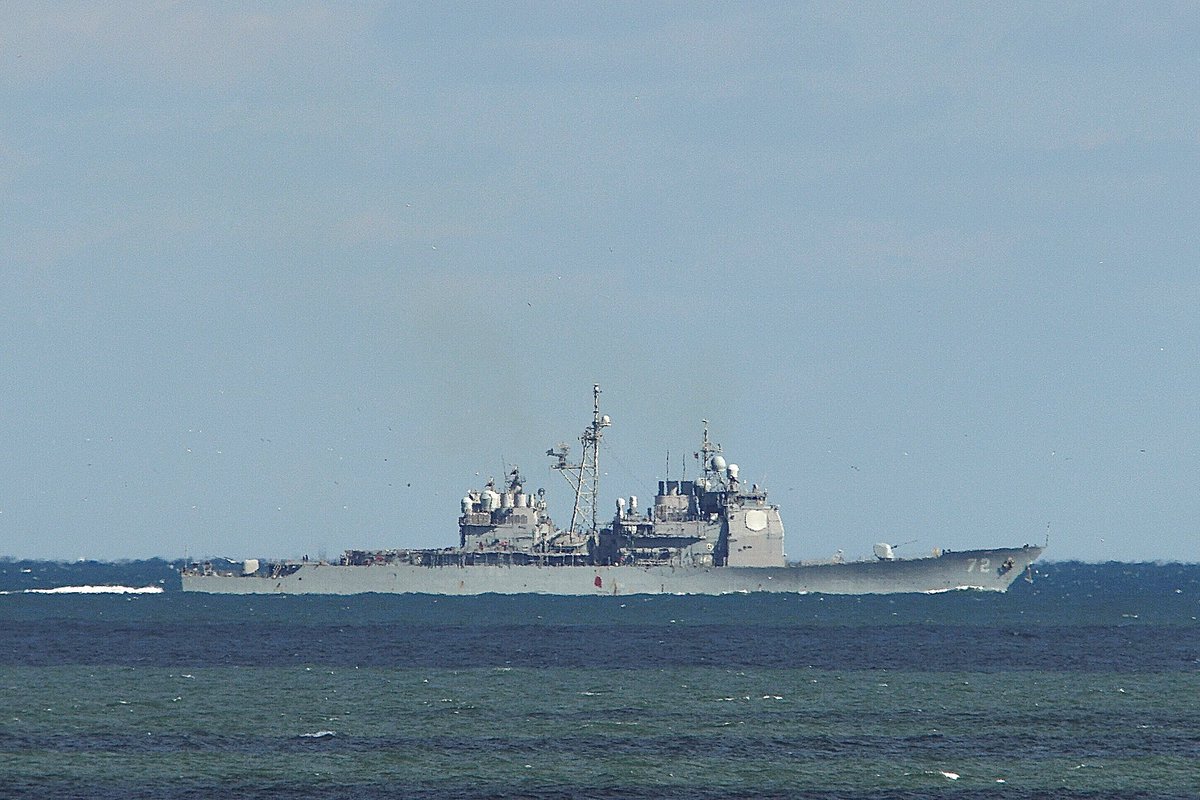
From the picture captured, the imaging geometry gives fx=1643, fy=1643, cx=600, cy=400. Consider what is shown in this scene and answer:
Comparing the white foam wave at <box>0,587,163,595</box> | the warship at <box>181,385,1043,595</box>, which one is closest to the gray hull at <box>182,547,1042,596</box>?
the warship at <box>181,385,1043,595</box>

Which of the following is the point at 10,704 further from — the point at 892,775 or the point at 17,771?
the point at 892,775

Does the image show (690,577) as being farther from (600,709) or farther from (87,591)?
(87,591)

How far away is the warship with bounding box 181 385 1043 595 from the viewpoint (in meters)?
101

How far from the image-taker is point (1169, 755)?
38.5 m

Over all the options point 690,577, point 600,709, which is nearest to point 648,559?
point 690,577

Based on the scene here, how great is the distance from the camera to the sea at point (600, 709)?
116 feet

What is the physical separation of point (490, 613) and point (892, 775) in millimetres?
59366

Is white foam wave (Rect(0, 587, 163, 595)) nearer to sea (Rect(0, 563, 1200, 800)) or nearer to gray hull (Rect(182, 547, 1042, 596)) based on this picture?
gray hull (Rect(182, 547, 1042, 596))

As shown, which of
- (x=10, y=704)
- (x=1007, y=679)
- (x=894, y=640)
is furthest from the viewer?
(x=894, y=640)

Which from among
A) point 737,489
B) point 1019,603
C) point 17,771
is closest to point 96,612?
point 737,489

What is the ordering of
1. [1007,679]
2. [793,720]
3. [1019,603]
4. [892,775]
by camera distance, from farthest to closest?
[1019,603] → [1007,679] → [793,720] → [892,775]

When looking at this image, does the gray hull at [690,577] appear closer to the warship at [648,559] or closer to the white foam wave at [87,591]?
the warship at [648,559]

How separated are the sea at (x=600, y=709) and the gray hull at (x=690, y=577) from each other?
48.7 feet

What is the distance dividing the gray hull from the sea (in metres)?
14.9
